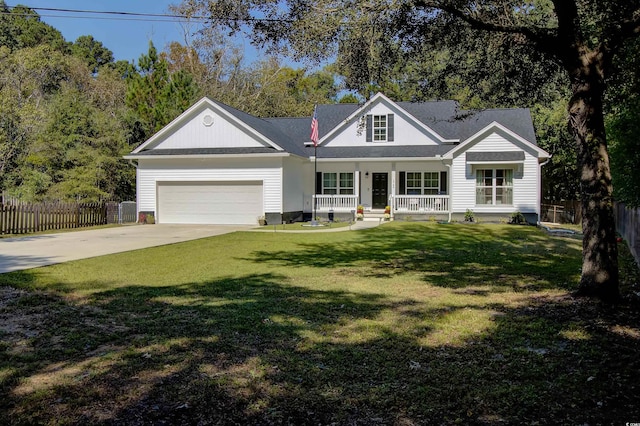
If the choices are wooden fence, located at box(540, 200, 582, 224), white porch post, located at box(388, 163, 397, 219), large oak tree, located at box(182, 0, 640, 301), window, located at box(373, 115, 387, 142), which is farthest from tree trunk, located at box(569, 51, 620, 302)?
wooden fence, located at box(540, 200, 582, 224)

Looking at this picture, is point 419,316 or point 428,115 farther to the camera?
point 428,115

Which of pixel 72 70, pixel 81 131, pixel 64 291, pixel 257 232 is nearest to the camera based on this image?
pixel 64 291

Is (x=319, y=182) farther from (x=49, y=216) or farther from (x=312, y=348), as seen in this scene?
(x=312, y=348)

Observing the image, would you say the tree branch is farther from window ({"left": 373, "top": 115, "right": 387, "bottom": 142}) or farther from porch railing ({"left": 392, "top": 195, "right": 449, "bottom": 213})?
window ({"left": 373, "top": 115, "right": 387, "bottom": 142})

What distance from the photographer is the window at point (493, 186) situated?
2470cm

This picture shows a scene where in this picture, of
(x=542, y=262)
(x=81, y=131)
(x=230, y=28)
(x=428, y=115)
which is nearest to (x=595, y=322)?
(x=542, y=262)

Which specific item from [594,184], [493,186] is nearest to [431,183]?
[493,186]

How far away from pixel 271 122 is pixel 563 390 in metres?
28.3

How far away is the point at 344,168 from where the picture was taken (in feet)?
89.6

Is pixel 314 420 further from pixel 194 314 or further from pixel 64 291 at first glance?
pixel 64 291

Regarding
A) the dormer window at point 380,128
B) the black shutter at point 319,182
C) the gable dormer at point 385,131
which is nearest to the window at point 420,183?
the gable dormer at point 385,131

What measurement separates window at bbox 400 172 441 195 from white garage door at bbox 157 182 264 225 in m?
8.22

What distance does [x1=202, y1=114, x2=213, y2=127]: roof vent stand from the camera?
2523 centimetres

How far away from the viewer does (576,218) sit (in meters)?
27.8
